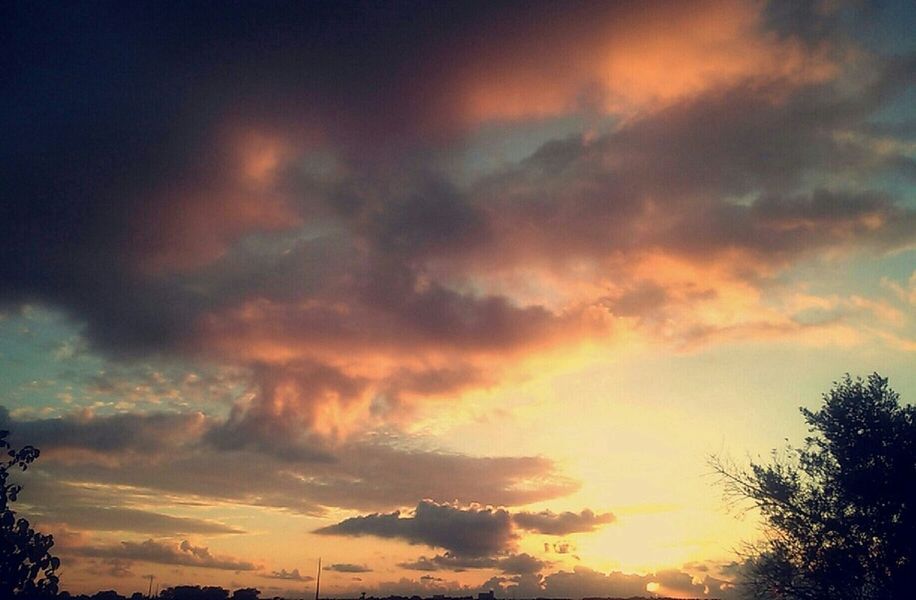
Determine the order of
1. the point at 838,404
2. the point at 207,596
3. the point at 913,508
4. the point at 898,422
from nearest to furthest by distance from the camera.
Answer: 1. the point at 913,508
2. the point at 898,422
3. the point at 838,404
4. the point at 207,596

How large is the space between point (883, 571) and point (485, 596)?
4963 centimetres

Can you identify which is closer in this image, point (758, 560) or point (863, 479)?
point (863, 479)

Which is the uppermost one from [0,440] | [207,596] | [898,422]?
[898,422]

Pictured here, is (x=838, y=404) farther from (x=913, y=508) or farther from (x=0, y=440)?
(x=0, y=440)

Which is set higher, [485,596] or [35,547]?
[35,547]

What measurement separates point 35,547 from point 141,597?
193 ft

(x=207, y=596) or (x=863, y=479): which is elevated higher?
(x=863, y=479)

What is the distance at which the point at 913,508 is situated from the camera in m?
27.5

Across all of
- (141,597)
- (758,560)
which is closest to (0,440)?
(758,560)

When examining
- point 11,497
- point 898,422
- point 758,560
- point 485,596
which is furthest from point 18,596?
point 485,596

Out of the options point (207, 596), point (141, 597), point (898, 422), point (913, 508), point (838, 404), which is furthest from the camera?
point (207, 596)

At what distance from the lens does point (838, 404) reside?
31.3m

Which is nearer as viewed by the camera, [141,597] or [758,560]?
[758,560]

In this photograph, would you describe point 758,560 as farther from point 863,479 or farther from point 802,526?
point 863,479
